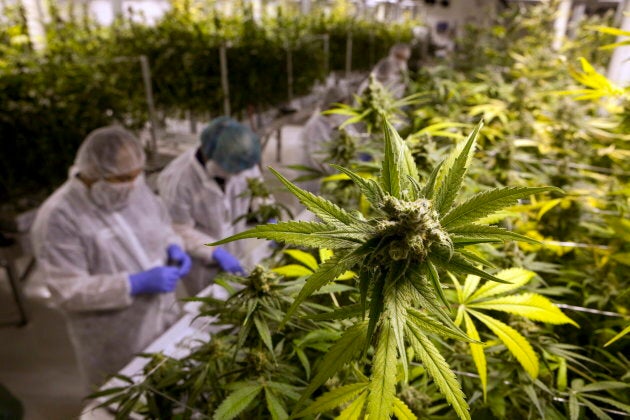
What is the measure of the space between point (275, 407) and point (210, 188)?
1963 millimetres

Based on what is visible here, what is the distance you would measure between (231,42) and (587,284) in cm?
396

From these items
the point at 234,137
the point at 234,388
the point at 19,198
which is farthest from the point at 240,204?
the point at 234,388

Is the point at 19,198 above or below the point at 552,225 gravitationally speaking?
below

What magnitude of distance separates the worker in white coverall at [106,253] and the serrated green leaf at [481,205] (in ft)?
5.71

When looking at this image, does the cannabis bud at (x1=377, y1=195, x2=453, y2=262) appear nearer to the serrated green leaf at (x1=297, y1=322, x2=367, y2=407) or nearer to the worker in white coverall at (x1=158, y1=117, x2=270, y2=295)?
the serrated green leaf at (x1=297, y1=322, x2=367, y2=407)

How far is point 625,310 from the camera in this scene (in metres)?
0.85

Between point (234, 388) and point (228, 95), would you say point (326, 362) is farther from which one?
point (228, 95)

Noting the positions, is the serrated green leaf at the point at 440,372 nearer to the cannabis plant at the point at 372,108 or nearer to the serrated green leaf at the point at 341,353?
the serrated green leaf at the point at 341,353

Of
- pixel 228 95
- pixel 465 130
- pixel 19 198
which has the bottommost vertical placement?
pixel 19 198

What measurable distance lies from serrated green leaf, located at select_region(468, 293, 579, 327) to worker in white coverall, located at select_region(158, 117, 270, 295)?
1773 mm

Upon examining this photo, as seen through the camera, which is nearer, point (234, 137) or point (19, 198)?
point (234, 137)

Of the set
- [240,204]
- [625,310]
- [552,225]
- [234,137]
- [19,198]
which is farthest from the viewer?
[19,198]

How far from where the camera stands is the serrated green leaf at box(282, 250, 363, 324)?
0.42 meters

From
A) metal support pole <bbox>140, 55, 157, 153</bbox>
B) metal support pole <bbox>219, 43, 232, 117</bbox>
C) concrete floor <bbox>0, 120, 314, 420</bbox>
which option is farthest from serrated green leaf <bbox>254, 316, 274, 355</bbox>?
metal support pole <bbox>219, 43, 232, 117</bbox>
